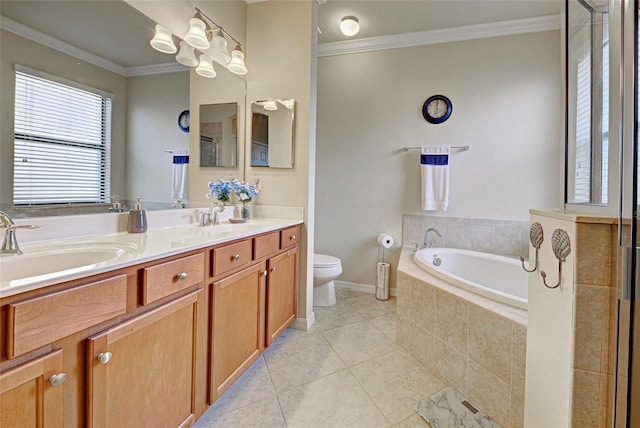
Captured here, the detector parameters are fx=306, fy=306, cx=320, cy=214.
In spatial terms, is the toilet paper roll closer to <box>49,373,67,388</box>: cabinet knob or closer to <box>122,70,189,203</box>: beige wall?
<box>122,70,189,203</box>: beige wall

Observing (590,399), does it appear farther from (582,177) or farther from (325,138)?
(325,138)

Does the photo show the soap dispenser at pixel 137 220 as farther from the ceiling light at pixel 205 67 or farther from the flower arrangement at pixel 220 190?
the ceiling light at pixel 205 67

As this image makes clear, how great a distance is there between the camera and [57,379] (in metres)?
0.73

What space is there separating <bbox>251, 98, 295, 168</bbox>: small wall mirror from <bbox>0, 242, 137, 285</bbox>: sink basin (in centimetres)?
135

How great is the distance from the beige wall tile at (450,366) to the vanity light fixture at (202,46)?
226cm

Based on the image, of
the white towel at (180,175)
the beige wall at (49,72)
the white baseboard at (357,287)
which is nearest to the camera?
the beige wall at (49,72)

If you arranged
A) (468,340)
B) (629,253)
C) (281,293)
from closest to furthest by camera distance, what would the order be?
(629,253), (468,340), (281,293)

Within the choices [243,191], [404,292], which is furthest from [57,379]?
[404,292]

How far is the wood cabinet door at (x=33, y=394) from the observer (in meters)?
0.64

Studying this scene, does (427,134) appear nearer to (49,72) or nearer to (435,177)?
(435,177)

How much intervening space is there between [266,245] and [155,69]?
1.13 meters

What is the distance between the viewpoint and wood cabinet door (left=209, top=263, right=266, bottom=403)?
4.41ft

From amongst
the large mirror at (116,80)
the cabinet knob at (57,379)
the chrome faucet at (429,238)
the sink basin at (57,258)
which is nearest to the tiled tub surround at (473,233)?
the chrome faucet at (429,238)

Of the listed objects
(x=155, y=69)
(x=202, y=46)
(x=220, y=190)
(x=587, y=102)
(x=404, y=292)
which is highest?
(x=202, y=46)
